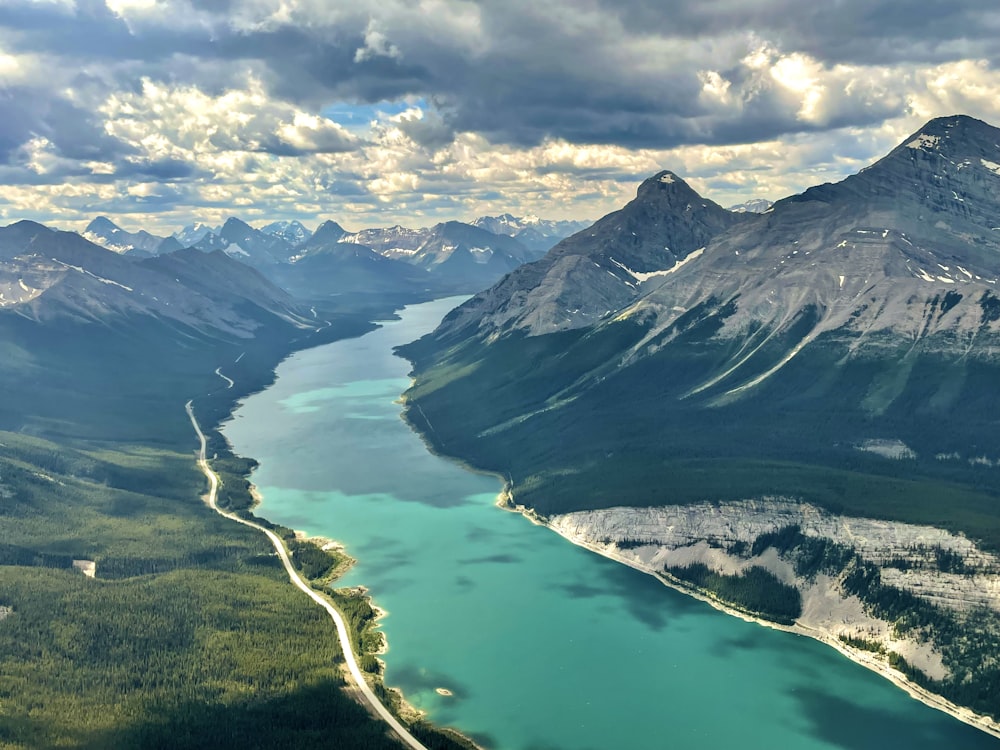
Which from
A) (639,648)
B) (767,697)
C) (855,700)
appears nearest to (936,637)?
(855,700)

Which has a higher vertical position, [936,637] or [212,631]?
[936,637]

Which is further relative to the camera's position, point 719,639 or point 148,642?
point 719,639

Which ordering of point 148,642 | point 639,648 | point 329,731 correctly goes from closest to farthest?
1. point 329,731
2. point 148,642
3. point 639,648

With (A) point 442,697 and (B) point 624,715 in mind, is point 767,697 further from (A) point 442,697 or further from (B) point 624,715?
(A) point 442,697

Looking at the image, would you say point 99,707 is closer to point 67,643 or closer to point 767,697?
point 67,643

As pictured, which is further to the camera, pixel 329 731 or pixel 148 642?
pixel 148 642

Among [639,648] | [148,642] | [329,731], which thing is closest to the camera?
[329,731]

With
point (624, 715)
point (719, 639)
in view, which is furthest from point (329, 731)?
point (719, 639)

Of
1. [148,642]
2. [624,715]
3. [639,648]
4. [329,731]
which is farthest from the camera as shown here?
[639,648]

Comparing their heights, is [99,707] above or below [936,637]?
below
